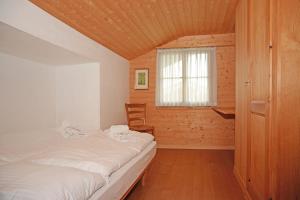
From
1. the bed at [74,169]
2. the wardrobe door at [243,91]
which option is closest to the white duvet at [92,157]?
the bed at [74,169]

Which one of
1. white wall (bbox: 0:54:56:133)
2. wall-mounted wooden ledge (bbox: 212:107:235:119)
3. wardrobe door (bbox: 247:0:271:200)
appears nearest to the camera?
wardrobe door (bbox: 247:0:271:200)

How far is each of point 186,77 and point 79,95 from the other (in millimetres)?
2261

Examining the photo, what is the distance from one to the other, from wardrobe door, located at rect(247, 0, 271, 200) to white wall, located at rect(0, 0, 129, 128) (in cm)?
198

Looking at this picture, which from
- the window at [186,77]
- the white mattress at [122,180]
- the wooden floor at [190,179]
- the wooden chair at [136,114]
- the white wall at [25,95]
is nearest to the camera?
the white mattress at [122,180]

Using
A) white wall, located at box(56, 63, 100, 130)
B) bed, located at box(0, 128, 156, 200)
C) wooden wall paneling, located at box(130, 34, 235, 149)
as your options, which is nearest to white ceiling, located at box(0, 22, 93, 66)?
white wall, located at box(56, 63, 100, 130)

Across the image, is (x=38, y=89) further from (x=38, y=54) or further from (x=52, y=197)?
(x=52, y=197)

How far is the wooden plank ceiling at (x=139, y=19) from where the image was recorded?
7.85ft

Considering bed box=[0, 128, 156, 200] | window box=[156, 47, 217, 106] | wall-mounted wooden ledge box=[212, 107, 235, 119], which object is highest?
window box=[156, 47, 217, 106]

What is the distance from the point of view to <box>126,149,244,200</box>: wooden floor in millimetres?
2311

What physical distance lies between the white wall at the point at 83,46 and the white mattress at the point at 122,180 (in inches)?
58.1

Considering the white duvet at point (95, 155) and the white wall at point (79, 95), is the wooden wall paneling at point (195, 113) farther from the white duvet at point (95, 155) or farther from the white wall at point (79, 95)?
the white duvet at point (95, 155)

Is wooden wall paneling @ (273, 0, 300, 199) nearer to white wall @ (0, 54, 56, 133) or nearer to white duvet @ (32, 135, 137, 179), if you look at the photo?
white duvet @ (32, 135, 137, 179)

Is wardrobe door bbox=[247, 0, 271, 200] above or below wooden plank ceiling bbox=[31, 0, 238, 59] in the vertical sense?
below

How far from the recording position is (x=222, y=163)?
3529mm
